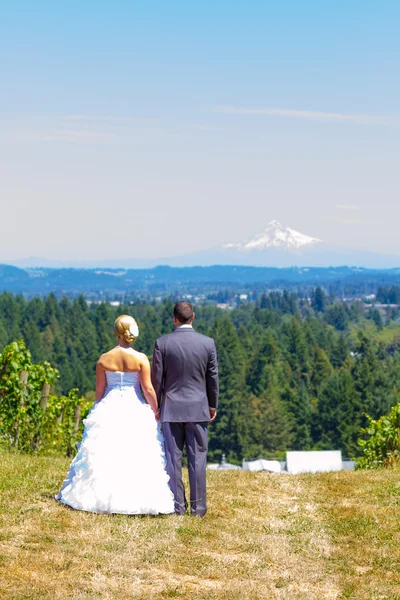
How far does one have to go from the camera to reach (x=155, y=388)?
33.0 feet

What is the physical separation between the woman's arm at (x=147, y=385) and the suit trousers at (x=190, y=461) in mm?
274

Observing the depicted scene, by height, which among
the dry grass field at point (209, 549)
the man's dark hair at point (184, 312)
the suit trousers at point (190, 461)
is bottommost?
the dry grass field at point (209, 549)

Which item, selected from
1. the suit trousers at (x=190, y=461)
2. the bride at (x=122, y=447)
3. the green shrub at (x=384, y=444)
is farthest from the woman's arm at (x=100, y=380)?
the green shrub at (x=384, y=444)

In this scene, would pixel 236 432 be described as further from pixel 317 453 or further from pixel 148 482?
pixel 148 482

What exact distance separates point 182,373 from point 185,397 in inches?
10.9

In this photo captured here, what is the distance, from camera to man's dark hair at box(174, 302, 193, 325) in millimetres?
9938

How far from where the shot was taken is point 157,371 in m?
9.98

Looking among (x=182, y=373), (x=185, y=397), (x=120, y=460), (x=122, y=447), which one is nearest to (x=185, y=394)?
(x=185, y=397)

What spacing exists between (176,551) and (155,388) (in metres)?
2.12

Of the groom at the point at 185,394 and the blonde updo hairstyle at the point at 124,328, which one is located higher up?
the blonde updo hairstyle at the point at 124,328

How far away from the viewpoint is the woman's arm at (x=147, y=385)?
9992mm

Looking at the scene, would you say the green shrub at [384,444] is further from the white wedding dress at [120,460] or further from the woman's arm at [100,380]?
the woman's arm at [100,380]

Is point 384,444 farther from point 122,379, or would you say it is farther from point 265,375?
point 265,375

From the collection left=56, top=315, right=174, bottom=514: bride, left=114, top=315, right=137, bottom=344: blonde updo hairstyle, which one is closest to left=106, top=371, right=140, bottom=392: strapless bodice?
left=56, top=315, right=174, bottom=514: bride
